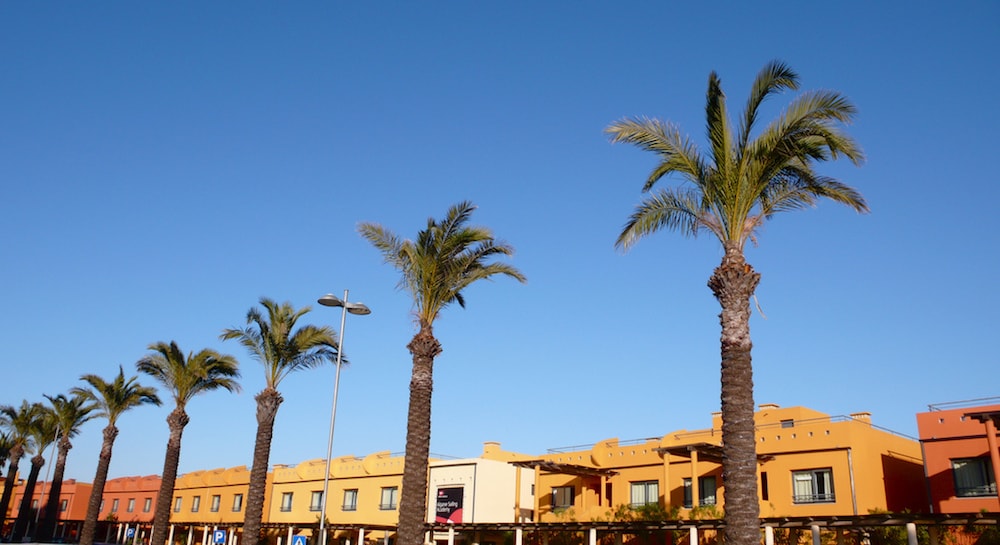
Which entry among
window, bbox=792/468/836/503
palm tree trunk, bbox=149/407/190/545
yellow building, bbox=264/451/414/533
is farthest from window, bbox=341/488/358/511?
→ window, bbox=792/468/836/503

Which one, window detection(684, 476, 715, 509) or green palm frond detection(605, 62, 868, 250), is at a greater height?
green palm frond detection(605, 62, 868, 250)

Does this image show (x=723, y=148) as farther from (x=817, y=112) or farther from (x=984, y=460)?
(x=984, y=460)

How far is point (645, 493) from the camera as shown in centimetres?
3534

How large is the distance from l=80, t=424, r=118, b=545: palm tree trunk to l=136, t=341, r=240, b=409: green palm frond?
32.3 feet

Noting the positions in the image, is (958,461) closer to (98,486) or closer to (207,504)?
(98,486)

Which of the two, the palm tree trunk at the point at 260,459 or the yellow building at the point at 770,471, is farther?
the palm tree trunk at the point at 260,459

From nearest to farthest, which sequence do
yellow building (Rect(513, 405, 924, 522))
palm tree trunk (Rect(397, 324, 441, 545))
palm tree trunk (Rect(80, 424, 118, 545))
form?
palm tree trunk (Rect(397, 324, 441, 545)) → yellow building (Rect(513, 405, 924, 522)) → palm tree trunk (Rect(80, 424, 118, 545))

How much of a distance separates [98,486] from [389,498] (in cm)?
1635

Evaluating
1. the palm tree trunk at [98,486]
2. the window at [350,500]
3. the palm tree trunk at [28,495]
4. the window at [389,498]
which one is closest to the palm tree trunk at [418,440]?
the window at [389,498]

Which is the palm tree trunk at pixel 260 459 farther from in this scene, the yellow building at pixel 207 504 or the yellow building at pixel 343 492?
the yellow building at pixel 207 504

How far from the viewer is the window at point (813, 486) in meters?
29.3

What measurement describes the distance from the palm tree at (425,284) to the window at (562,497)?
16.8 meters

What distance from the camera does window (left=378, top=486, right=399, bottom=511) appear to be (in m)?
44.7

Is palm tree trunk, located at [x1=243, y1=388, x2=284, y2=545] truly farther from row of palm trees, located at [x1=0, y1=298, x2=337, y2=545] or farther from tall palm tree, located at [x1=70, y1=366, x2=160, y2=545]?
tall palm tree, located at [x1=70, y1=366, x2=160, y2=545]
